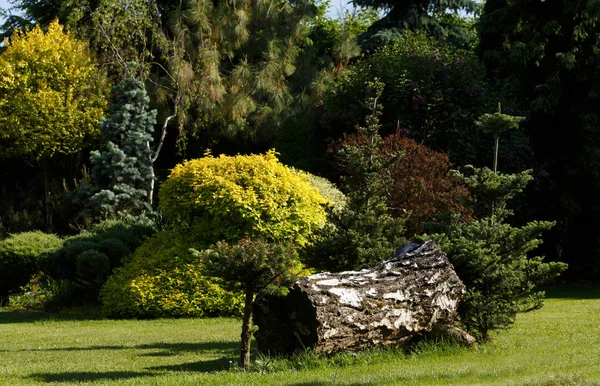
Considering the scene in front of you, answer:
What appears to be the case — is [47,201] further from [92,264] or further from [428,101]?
[428,101]

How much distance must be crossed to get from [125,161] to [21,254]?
4.83 m

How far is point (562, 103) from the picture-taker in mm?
20953

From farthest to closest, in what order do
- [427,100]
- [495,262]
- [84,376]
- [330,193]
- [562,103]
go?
1. [562,103]
2. [427,100]
3. [330,193]
4. [495,262]
5. [84,376]

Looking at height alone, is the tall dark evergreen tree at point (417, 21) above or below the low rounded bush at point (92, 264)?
above

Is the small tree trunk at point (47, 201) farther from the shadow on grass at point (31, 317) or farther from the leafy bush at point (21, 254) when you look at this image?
the shadow on grass at point (31, 317)

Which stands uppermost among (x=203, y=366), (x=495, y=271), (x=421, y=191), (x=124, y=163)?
(x=124, y=163)

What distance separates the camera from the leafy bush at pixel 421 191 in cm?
1453

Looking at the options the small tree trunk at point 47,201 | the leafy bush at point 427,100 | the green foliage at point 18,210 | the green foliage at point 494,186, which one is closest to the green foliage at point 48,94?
the small tree trunk at point 47,201

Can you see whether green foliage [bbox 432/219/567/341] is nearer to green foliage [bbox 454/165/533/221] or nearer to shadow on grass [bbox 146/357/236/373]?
green foliage [bbox 454/165/533/221]

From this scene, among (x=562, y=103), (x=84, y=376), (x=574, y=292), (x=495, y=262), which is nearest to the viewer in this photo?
(x=84, y=376)

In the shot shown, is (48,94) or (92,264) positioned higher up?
(48,94)

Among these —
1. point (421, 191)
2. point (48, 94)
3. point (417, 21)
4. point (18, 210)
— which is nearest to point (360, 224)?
point (421, 191)

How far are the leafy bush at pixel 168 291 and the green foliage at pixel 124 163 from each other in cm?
573

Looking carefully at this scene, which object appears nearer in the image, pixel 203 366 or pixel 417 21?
pixel 203 366
